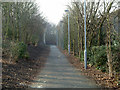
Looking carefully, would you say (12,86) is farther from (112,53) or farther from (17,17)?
(17,17)

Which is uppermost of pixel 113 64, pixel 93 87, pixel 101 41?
pixel 101 41

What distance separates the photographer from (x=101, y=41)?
16.3 meters

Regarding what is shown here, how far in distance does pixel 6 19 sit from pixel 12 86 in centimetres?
1170

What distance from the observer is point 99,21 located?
1525cm

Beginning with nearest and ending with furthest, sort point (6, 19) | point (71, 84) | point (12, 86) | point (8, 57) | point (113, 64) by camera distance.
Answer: point (12, 86) < point (71, 84) < point (113, 64) < point (8, 57) < point (6, 19)

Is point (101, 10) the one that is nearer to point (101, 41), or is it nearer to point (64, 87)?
point (101, 41)

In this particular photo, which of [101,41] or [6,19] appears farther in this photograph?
[6,19]

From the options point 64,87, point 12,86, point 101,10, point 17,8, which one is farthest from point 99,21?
point 12,86

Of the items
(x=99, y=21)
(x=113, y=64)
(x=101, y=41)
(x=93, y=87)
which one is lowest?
(x=93, y=87)

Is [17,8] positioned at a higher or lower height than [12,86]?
higher

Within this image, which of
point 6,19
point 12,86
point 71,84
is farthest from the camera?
point 6,19

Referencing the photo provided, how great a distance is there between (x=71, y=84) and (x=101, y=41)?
31.0 feet

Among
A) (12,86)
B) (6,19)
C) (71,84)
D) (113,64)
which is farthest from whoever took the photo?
(6,19)

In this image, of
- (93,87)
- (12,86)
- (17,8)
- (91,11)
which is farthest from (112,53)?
(17,8)
